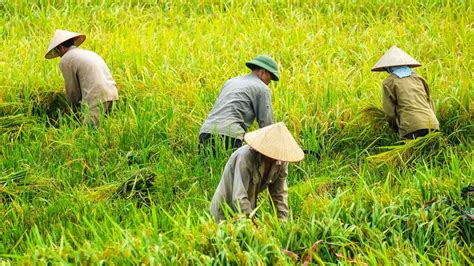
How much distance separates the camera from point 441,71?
345 inches

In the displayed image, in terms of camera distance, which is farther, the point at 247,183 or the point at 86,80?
the point at 86,80

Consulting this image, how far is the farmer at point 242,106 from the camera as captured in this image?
7.04 m

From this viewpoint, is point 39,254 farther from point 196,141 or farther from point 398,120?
point 398,120

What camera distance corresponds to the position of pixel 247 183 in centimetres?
558

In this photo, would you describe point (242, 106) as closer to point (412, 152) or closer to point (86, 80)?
point (412, 152)

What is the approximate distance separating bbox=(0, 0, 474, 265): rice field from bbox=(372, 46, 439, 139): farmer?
0.56 ft

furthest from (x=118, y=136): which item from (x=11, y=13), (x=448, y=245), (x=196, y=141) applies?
(x=11, y=13)

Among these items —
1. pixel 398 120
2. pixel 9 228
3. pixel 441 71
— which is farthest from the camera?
pixel 441 71

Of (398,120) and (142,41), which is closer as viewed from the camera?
(398,120)

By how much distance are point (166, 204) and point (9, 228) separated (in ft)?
3.33

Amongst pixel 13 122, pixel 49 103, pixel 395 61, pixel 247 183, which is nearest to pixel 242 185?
pixel 247 183

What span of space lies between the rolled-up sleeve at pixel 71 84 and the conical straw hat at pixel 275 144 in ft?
9.03

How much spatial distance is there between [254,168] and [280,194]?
12.7 inches

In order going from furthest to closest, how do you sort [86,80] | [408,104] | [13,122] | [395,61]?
[13,122] → [86,80] → [395,61] → [408,104]
